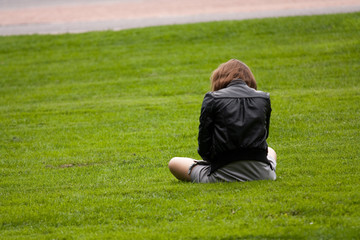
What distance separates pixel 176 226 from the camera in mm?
4297

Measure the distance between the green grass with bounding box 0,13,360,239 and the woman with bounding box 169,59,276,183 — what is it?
18cm

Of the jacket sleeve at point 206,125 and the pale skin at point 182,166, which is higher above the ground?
the jacket sleeve at point 206,125

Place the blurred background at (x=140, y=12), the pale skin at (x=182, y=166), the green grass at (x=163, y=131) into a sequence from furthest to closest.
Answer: the blurred background at (x=140, y=12), the pale skin at (x=182, y=166), the green grass at (x=163, y=131)

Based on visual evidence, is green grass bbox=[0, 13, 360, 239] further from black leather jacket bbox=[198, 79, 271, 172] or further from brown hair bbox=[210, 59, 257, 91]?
brown hair bbox=[210, 59, 257, 91]

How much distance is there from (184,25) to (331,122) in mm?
8554

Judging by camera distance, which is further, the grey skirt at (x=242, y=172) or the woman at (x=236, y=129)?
the grey skirt at (x=242, y=172)

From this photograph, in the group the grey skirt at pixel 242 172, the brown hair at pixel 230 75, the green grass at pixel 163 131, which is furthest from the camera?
the brown hair at pixel 230 75

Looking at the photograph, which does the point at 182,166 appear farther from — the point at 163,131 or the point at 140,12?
the point at 140,12

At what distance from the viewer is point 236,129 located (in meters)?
4.89

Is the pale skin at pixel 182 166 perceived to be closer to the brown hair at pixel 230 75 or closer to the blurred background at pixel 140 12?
the brown hair at pixel 230 75

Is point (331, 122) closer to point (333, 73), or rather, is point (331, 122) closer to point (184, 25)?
point (333, 73)

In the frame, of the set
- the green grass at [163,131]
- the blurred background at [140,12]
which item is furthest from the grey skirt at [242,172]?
the blurred background at [140,12]

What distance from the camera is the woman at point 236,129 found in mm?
4922

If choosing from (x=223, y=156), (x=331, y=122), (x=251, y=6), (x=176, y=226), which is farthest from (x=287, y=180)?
(x=251, y=6)
